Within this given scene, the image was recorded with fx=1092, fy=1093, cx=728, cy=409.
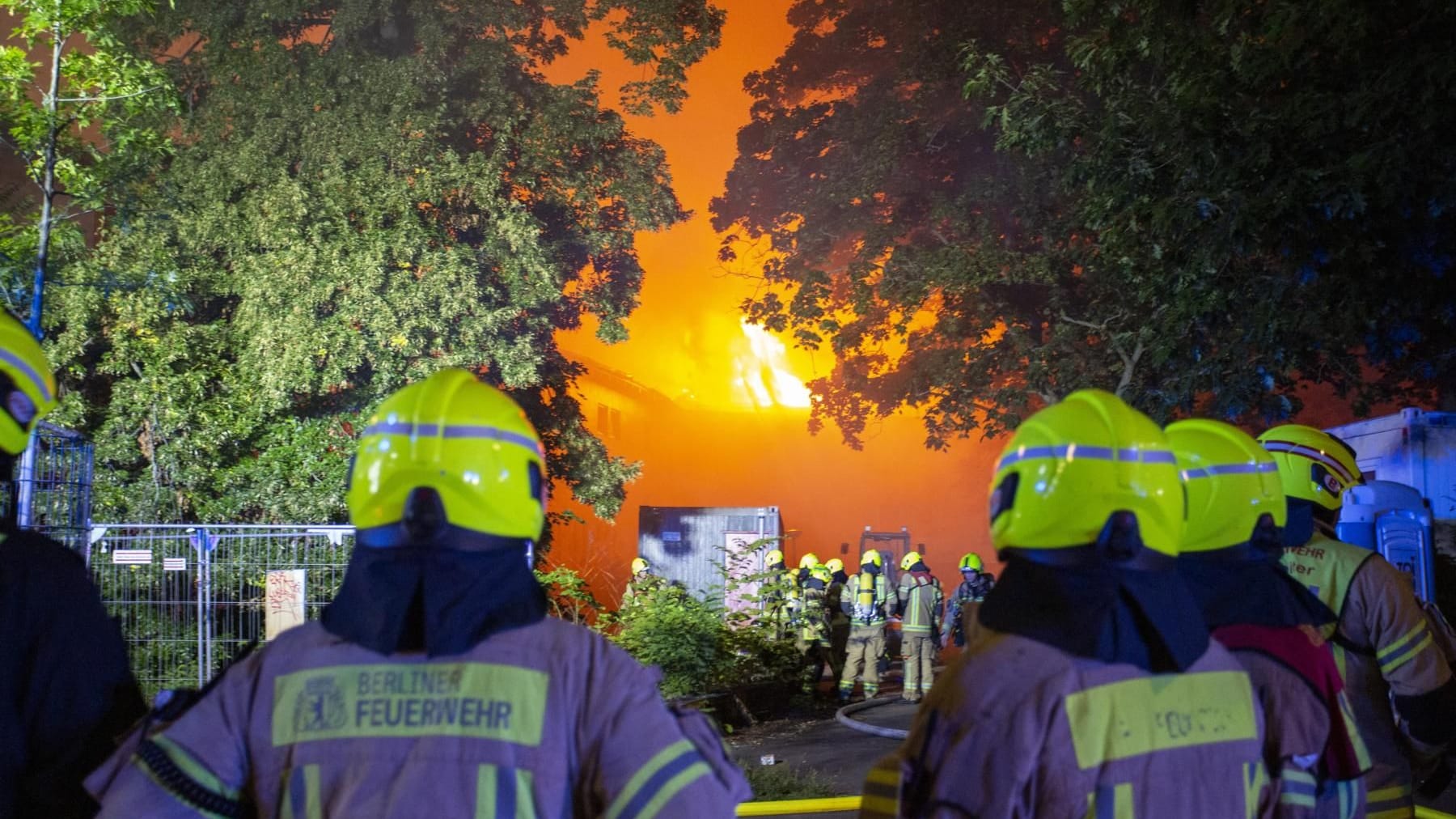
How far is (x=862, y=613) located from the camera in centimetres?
1443

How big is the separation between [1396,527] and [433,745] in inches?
333

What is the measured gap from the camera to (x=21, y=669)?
7.71 ft

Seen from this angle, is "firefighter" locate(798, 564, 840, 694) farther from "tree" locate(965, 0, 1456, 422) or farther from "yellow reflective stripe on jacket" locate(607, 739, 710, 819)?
"yellow reflective stripe on jacket" locate(607, 739, 710, 819)

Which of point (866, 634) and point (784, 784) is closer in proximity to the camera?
point (784, 784)

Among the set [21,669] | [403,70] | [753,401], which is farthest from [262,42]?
[753,401]

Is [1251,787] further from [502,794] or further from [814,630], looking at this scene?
[814,630]

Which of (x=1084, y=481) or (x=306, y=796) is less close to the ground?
(x=1084, y=481)

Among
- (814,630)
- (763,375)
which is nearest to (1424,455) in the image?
(814,630)

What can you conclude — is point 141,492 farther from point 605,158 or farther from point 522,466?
point 522,466

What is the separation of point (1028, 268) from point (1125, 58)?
7.14 metres

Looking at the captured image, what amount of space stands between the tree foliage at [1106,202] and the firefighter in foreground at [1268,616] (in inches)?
309

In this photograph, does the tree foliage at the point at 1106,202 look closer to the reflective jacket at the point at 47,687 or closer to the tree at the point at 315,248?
the tree at the point at 315,248

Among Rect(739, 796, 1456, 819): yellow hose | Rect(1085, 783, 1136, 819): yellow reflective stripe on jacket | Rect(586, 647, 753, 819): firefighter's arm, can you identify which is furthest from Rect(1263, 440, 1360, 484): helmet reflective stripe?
Rect(739, 796, 1456, 819): yellow hose

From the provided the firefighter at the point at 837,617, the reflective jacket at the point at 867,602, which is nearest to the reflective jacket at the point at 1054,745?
the reflective jacket at the point at 867,602
